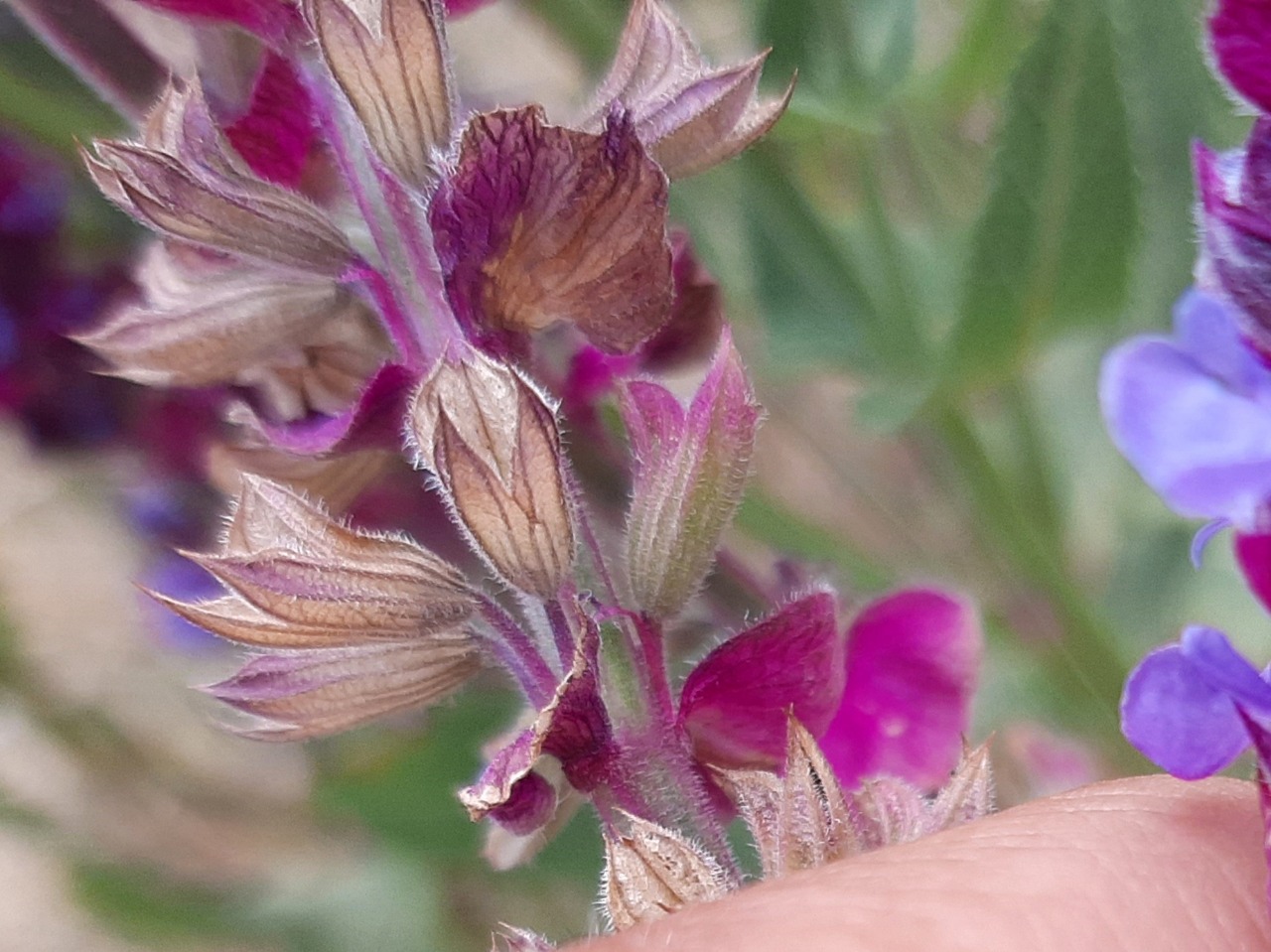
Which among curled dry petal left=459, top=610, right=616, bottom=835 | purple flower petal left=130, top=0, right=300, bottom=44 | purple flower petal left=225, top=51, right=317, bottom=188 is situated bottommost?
curled dry petal left=459, top=610, right=616, bottom=835

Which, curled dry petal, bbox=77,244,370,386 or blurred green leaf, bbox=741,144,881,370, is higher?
curled dry petal, bbox=77,244,370,386

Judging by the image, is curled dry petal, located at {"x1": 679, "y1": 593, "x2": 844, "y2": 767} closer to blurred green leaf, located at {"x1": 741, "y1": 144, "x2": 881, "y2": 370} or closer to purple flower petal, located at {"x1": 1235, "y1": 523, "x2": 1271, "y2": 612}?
purple flower petal, located at {"x1": 1235, "y1": 523, "x2": 1271, "y2": 612}

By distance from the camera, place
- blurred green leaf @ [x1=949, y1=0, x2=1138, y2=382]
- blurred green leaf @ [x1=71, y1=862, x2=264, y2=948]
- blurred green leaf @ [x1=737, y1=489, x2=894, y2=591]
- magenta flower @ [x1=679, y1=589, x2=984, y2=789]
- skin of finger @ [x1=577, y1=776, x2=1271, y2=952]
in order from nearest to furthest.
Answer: skin of finger @ [x1=577, y1=776, x2=1271, y2=952] → magenta flower @ [x1=679, y1=589, x2=984, y2=789] → blurred green leaf @ [x1=949, y1=0, x2=1138, y2=382] → blurred green leaf @ [x1=737, y1=489, x2=894, y2=591] → blurred green leaf @ [x1=71, y1=862, x2=264, y2=948]

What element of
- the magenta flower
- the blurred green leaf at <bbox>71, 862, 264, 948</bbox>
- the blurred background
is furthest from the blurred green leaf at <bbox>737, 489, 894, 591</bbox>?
the blurred green leaf at <bbox>71, 862, 264, 948</bbox>

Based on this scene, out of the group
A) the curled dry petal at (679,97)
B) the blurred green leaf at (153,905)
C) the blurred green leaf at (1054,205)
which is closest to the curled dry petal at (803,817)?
the curled dry petal at (679,97)

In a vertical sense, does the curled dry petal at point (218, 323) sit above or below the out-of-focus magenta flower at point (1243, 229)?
above

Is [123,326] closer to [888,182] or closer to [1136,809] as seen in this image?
[1136,809]

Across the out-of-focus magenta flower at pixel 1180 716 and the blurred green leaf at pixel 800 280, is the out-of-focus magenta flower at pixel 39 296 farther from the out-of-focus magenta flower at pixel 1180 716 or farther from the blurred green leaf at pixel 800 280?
the out-of-focus magenta flower at pixel 1180 716
